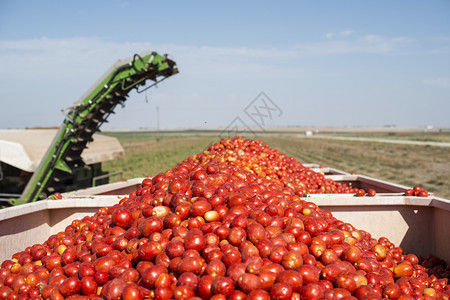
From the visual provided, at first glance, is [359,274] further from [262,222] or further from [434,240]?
[434,240]

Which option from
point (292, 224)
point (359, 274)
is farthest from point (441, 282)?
point (292, 224)

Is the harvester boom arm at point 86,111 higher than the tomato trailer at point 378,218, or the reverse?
the harvester boom arm at point 86,111

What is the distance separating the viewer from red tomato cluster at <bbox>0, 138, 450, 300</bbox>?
2514 millimetres

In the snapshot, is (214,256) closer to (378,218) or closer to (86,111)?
(378,218)

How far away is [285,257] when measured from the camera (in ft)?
8.99

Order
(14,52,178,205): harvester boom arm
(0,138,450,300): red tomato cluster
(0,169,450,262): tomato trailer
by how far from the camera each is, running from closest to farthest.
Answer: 1. (0,138,450,300): red tomato cluster
2. (0,169,450,262): tomato trailer
3. (14,52,178,205): harvester boom arm

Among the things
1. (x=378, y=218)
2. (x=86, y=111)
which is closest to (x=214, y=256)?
(x=378, y=218)

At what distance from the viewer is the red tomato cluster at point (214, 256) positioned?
8.25 feet

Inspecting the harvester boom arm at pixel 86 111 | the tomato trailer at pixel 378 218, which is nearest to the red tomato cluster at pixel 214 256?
the tomato trailer at pixel 378 218

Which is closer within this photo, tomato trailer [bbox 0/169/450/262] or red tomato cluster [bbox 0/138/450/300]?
red tomato cluster [bbox 0/138/450/300]

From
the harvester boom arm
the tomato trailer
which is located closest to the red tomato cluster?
the tomato trailer

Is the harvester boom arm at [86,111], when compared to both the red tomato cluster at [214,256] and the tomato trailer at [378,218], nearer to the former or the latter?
the tomato trailer at [378,218]

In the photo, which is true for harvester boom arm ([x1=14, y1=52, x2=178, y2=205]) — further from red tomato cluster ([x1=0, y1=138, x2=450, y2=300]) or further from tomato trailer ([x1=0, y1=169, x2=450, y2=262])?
red tomato cluster ([x1=0, y1=138, x2=450, y2=300])

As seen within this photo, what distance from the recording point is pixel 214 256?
2.71 metres
